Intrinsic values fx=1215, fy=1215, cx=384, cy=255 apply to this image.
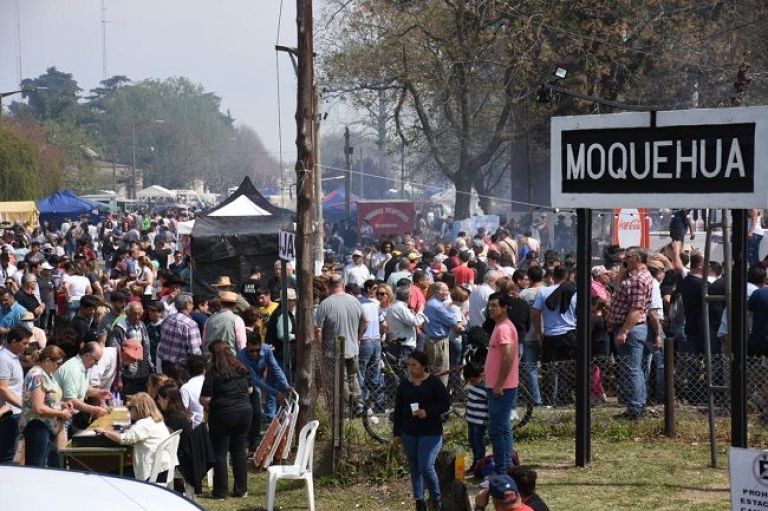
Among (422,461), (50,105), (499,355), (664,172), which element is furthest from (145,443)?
(50,105)

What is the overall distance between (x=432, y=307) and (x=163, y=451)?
5.54 m

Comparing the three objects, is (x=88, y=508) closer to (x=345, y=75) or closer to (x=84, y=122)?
(x=345, y=75)

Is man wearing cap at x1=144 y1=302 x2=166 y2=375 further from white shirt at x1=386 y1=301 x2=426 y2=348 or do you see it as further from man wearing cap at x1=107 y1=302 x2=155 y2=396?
white shirt at x1=386 y1=301 x2=426 y2=348

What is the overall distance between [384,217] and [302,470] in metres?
29.4

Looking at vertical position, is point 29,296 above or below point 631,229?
below

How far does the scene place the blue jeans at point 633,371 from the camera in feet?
42.3

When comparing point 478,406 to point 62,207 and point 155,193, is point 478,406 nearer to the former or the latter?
point 62,207

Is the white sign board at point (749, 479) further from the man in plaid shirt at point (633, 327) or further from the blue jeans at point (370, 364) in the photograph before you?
the blue jeans at point (370, 364)

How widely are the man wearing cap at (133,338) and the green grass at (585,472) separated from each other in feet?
7.55

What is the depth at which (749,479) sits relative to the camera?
21.6 feet

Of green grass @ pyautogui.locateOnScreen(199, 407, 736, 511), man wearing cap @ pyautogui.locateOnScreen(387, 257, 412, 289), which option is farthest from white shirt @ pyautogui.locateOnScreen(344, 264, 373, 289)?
green grass @ pyautogui.locateOnScreen(199, 407, 736, 511)

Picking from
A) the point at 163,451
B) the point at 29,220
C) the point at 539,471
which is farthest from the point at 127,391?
the point at 29,220

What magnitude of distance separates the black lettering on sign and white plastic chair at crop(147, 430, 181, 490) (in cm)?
399

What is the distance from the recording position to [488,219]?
36969 mm
